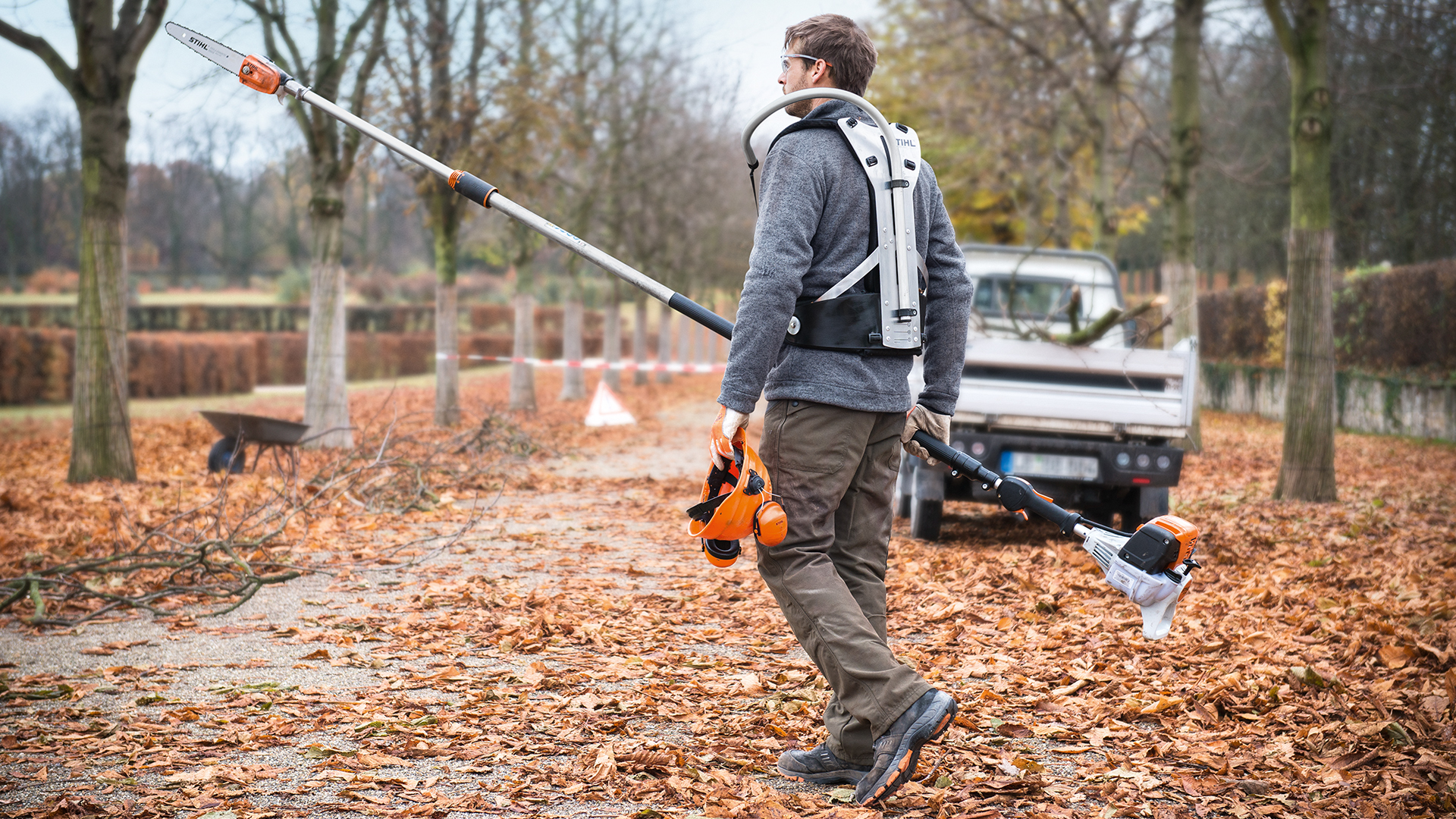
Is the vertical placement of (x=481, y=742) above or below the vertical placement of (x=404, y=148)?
below

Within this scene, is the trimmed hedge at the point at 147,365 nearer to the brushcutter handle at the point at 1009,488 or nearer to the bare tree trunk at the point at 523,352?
the bare tree trunk at the point at 523,352

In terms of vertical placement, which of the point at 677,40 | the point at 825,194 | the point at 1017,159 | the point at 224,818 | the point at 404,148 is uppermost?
the point at 677,40

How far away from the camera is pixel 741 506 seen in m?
2.98

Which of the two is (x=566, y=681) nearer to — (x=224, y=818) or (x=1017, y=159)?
(x=224, y=818)

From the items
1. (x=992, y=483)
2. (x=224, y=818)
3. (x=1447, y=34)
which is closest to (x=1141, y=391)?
(x=992, y=483)

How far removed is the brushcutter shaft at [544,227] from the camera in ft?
11.7

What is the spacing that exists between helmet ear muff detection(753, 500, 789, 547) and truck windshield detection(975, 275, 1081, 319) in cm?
724

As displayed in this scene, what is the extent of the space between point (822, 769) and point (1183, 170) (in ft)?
42.0

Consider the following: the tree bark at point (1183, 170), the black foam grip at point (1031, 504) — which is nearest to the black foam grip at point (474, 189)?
the black foam grip at point (1031, 504)

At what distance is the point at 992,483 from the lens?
333 centimetres

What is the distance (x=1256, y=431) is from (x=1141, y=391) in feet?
43.7

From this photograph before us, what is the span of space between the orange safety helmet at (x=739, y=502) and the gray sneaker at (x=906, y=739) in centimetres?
57

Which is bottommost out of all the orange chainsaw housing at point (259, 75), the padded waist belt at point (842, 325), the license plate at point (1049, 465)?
the license plate at point (1049, 465)

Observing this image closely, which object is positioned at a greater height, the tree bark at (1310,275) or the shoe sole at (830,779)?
the tree bark at (1310,275)
